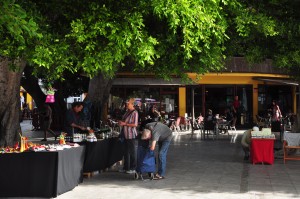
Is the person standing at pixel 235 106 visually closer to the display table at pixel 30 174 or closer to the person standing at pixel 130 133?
the person standing at pixel 130 133

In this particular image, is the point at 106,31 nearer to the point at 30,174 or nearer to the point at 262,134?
the point at 30,174

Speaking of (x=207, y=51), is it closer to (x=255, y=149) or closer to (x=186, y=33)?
(x=186, y=33)

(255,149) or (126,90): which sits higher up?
(126,90)

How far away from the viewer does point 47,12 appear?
930cm

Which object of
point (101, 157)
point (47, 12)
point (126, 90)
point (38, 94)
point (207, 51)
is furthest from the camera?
point (126, 90)

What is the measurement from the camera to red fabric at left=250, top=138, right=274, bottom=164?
1303 centimetres

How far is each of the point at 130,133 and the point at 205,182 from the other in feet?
6.87

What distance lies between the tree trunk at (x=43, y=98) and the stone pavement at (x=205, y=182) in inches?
548

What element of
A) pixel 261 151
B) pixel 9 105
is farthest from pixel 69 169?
pixel 261 151

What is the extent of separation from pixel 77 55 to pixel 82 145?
2098mm

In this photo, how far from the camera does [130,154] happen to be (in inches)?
458

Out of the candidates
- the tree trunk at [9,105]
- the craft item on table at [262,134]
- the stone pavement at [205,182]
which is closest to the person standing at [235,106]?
the stone pavement at [205,182]

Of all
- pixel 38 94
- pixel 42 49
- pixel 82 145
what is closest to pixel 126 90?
pixel 38 94

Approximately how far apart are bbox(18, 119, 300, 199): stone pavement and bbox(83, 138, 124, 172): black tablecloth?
234 millimetres
